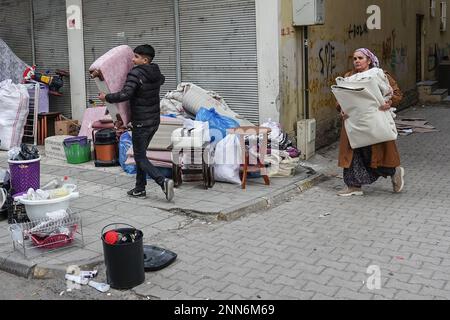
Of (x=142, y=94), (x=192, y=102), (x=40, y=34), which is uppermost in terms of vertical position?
(x=40, y=34)

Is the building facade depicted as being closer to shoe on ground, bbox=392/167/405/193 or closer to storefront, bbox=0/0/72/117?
storefront, bbox=0/0/72/117

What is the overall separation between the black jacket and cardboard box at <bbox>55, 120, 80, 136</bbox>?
4.36m

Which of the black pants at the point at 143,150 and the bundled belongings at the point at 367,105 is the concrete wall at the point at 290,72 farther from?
the black pants at the point at 143,150

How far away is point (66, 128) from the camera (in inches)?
428

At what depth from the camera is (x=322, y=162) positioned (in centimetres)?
937

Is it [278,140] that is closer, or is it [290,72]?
[278,140]

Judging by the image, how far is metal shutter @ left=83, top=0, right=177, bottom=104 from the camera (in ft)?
33.2

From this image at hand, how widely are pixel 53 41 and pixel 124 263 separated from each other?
342 inches

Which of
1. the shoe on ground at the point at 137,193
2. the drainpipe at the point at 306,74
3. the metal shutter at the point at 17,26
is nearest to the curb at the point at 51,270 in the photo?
the shoe on ground at the point at 137,193

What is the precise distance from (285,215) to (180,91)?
360cm

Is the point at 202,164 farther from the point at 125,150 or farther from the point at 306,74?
the point at 306,74

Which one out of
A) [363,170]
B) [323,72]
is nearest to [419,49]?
[323,72]

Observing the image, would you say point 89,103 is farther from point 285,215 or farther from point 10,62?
point 285,215
